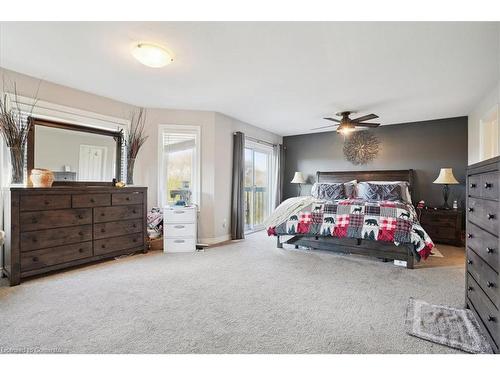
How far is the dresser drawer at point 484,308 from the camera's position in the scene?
1.49 metres

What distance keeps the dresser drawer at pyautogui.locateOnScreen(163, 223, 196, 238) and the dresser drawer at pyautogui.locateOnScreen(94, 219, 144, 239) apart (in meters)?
0.38

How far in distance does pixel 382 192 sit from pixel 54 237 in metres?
5.18

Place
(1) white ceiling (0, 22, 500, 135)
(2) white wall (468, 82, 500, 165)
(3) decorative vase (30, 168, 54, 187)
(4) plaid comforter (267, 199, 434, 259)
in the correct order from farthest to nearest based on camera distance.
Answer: (2) white wall (468, 82, 500, 165) < (4) plaid comforter (267, 199, 434, 259) < (3) decorative vase (30, 168, 54, 187) < (1) white ceiling (0, 22, 500, 135)

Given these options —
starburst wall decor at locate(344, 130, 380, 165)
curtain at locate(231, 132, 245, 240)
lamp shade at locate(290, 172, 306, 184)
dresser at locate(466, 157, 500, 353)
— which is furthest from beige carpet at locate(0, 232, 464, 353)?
lamp shade at locate(290, 172, 306, 184)

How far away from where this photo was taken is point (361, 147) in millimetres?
5754

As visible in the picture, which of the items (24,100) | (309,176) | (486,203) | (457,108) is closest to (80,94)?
(24,100)

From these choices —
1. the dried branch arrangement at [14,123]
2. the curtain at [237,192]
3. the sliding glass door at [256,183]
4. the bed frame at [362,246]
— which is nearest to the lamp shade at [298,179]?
the sliding glass door at [256,183]

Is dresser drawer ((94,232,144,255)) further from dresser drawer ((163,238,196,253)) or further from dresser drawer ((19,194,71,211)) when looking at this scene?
dresser drawer ((19,194,71,211))

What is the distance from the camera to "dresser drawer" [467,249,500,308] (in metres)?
1.50

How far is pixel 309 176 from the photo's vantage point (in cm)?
646

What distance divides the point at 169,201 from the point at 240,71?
2.62 metres

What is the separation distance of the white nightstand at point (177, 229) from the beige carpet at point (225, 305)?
1.48 feet

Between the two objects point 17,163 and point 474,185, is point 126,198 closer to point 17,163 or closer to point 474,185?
point 17,163
